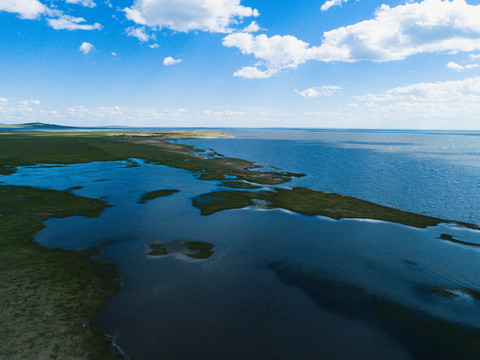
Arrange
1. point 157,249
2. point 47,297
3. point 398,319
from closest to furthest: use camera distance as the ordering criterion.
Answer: point 398,319 → point 47,297 → point 157,249

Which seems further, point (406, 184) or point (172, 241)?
point (406, 184)

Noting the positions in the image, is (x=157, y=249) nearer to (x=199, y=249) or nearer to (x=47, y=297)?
(x=199, y=249)

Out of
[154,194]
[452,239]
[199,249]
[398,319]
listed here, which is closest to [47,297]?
[199,249]

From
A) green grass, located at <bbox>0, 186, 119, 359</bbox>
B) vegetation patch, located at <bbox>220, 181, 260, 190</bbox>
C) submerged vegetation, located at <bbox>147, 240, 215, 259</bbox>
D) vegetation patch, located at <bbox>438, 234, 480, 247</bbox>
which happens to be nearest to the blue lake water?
vegetation patch, located at <bbox>438, 234, 480, 247</bbox>

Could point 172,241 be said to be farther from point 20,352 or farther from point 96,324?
point 20,352

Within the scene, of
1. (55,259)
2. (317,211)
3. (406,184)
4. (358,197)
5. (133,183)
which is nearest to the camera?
(55,259)

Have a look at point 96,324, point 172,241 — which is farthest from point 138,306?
point 172,241

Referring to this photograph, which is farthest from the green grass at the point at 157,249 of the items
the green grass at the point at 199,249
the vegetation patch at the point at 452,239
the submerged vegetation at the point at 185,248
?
the vegetation patch at the point at 452,239
